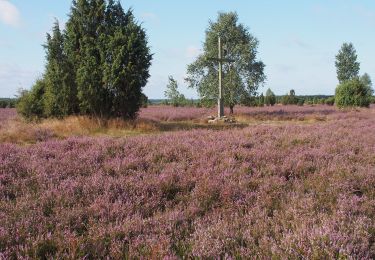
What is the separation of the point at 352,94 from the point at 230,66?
42.4 ft

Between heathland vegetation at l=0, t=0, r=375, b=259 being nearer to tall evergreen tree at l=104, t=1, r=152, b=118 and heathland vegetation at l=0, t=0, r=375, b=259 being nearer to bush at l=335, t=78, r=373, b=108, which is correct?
tall evergreen tree at l=104, t=1, r=152, b=118

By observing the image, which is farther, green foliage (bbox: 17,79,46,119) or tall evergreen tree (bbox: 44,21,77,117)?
green foliage (bbox: 17,79,46,119)

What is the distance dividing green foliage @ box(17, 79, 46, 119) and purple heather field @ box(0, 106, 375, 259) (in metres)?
11.5

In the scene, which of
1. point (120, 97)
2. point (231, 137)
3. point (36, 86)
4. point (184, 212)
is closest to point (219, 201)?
point (184, 212)

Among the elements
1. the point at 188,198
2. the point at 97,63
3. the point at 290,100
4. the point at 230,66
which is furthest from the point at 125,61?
the point at 290,100

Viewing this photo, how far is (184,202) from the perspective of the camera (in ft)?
15.6

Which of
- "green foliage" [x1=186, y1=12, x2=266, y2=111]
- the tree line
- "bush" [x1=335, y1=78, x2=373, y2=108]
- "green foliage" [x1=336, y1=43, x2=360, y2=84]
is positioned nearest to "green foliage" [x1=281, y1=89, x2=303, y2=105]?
"green foliage" [x1=336, y1=43, x2=360, y2=84]

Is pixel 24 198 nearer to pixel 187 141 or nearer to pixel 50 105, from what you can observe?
pixel 187 141

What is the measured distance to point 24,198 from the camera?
14.5 feet

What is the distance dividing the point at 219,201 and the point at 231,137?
482 cm

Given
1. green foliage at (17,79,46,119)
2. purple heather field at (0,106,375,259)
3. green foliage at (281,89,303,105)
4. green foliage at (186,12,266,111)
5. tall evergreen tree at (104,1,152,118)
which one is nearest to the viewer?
purple heather field at (0,106,375,259)

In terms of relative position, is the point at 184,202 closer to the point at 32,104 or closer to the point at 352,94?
the point at 32,104

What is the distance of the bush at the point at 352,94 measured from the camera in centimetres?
3630

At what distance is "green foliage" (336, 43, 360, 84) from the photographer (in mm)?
64562
